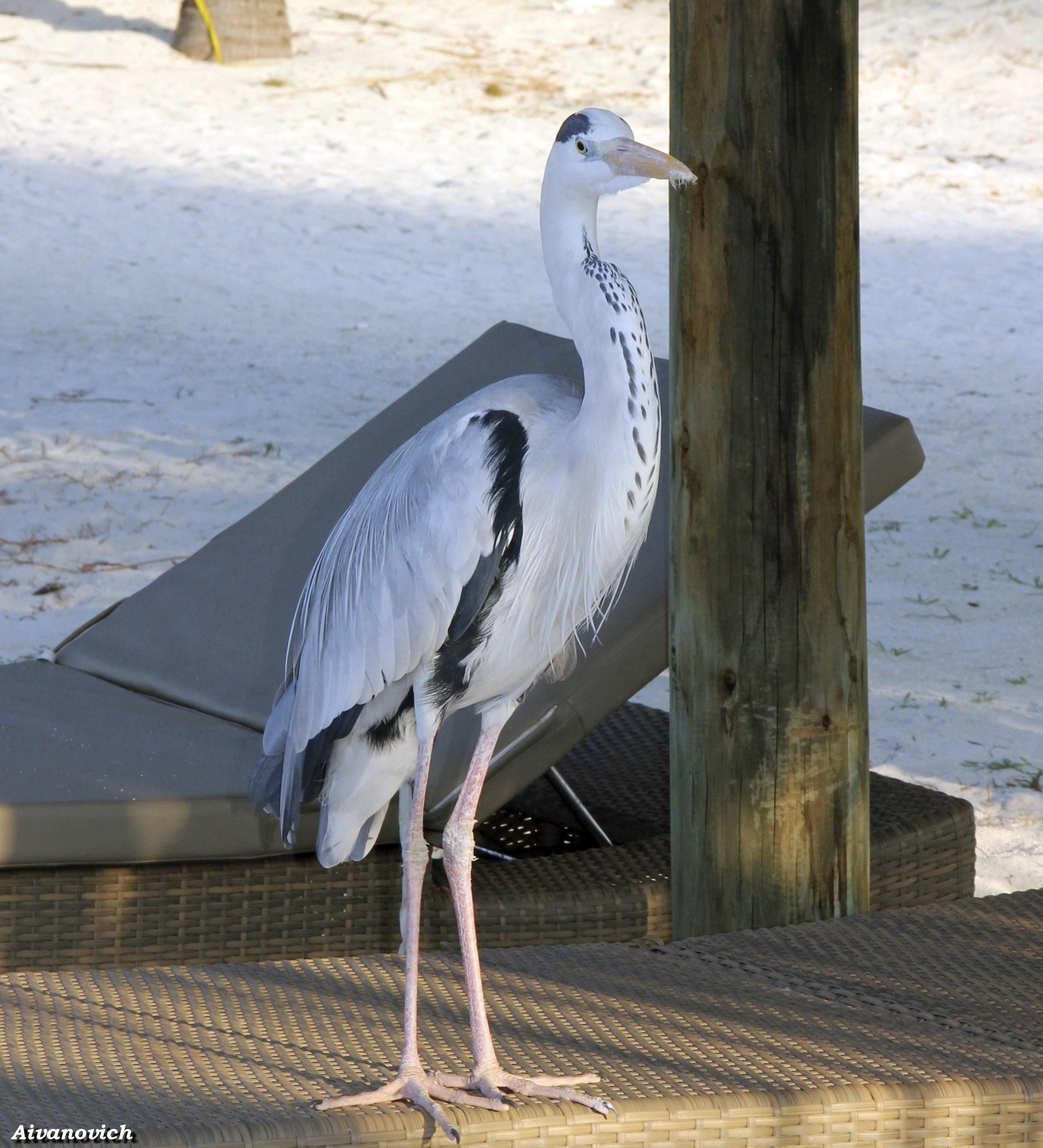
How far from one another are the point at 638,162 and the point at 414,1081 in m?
1.19

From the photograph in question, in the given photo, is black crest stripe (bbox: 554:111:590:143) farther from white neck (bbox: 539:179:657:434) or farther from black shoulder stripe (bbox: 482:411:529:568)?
black shoulder stripe (bbox: 482:411:529:568)

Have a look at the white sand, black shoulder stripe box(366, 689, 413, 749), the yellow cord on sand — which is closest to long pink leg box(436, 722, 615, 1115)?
black shoulder stripe box(366, 689, 413, 749)

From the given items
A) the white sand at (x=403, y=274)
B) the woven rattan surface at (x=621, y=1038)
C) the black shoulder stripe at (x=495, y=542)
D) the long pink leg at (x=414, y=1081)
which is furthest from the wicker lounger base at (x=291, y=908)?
the white sand at (x=403, y=274)

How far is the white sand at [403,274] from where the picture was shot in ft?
16.4

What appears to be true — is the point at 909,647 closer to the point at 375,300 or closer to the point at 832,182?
the point at 832,182

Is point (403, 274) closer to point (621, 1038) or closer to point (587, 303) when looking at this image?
point (587, 303)

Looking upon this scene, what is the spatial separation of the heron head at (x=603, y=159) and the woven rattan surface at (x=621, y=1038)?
1138 mm

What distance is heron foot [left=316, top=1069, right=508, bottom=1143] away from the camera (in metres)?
1.88

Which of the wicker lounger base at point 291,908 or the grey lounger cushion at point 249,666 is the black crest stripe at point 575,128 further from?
the wicker lounger base at point 291,908

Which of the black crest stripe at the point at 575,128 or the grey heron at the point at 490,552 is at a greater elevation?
the black crest stripe at the point at 575,128

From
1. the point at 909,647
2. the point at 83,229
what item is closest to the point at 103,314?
the point at 83,229

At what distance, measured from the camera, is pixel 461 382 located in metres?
3.53

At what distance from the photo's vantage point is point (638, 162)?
198 centimetres

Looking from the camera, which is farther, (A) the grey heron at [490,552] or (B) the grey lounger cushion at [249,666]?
(B) the grey lounger cushion at [249,666]
